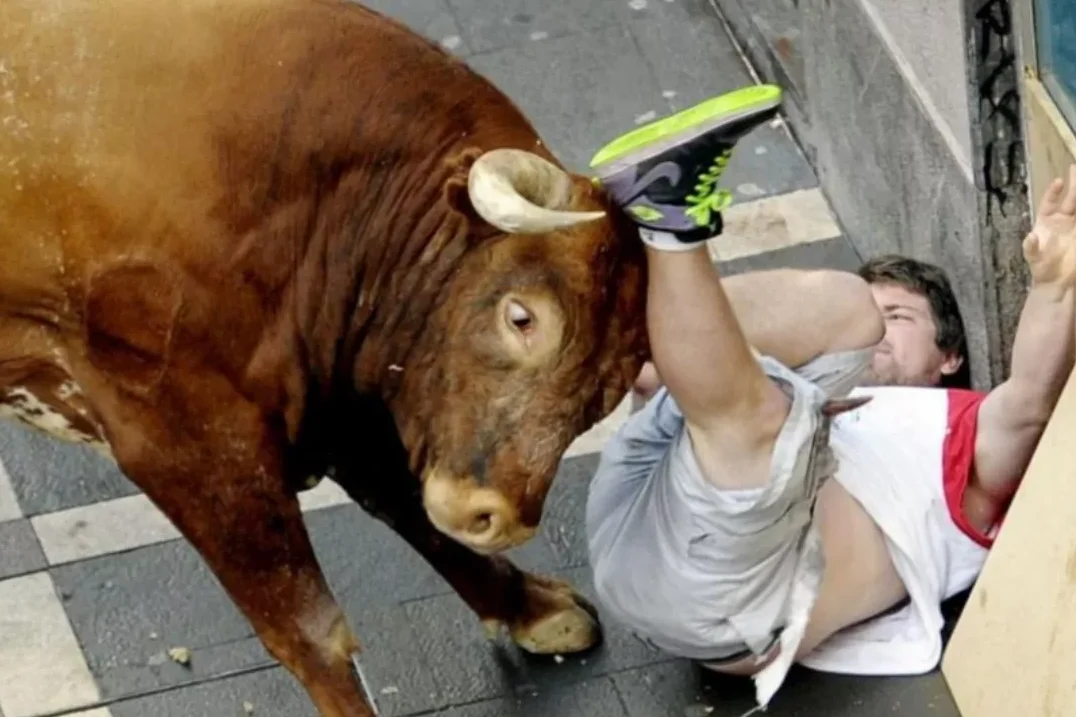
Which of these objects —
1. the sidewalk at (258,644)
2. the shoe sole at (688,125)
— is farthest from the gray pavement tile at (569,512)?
the shoe sole at (688,125)

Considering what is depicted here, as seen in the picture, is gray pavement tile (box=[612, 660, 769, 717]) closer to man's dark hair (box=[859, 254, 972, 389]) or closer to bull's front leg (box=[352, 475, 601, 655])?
bull's front leg (box=[352, 475, 601, 655])

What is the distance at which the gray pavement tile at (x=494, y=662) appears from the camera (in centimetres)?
374

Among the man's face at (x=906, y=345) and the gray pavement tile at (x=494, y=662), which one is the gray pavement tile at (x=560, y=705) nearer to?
the gray pavement tile at (x=494, y=662)

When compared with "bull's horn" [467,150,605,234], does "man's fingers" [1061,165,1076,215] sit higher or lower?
lower

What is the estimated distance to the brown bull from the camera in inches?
116

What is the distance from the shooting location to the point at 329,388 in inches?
127

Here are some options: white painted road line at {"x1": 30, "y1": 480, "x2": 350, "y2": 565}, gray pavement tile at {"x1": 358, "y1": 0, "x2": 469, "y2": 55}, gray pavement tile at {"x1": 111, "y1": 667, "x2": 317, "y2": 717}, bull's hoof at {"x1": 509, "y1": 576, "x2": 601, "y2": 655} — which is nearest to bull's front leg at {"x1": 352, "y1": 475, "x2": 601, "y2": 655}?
bull's hoof at {"x1": 509, "y1": 576, "x2": 601, "y2": 655}

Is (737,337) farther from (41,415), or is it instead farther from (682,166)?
(41,415)

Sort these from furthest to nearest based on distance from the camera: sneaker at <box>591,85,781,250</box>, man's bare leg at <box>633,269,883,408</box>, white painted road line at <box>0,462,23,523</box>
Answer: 1. white painted road line at <box>0,462,23,523</box>
2. man's bare leg at <box>633,269,883,408</box>
3. sneaker at <box>591,85,781,250</box>

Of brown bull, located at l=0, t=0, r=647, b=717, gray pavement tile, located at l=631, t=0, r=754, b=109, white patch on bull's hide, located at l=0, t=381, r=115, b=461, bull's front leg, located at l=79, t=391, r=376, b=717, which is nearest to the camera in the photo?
brown bull, located at l=0, t=0, r=647, b=717

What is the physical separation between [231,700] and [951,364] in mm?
1544

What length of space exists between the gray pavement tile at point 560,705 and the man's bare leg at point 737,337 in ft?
1.90

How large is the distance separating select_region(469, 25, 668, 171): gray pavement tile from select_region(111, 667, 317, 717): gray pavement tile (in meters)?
1.74

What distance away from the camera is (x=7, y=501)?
4219 millimetres
